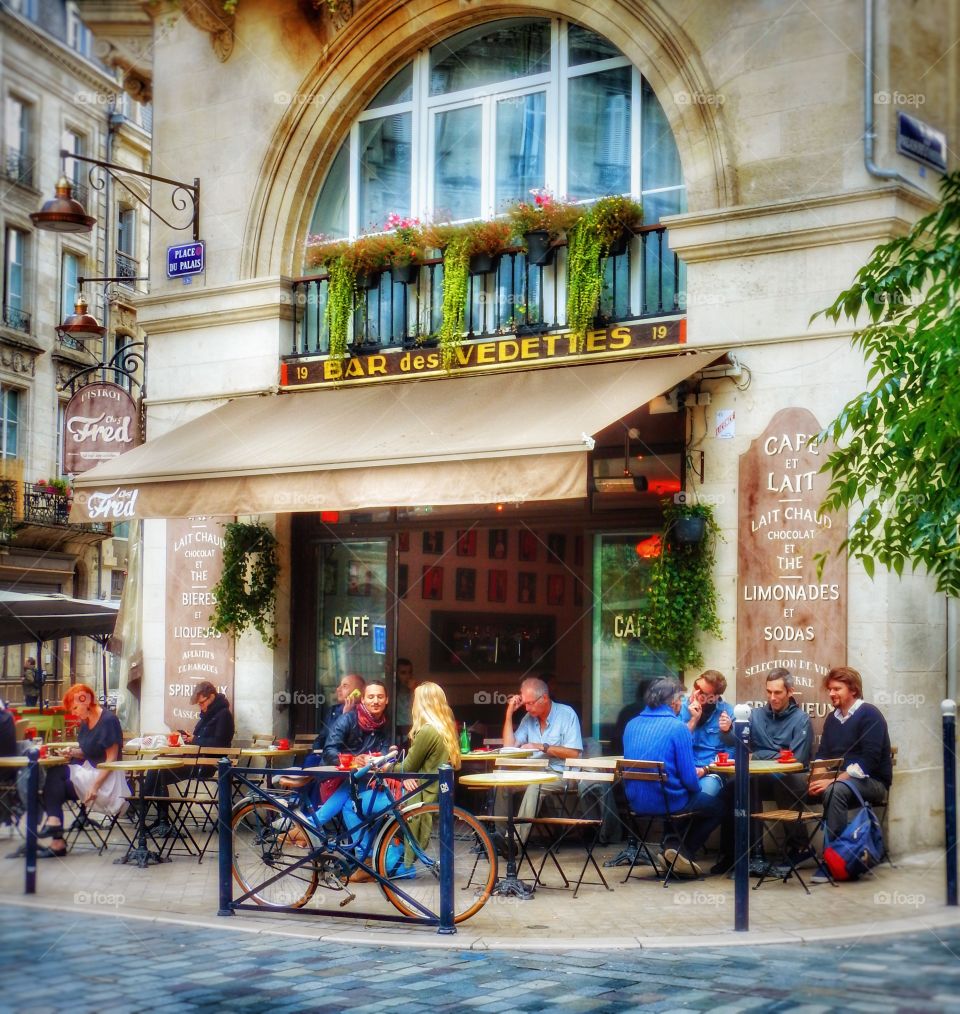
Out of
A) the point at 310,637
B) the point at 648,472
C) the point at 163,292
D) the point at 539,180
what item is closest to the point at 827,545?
the point at 648,472

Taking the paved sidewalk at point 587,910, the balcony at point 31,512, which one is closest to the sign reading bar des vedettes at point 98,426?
the balcony at point 31,512

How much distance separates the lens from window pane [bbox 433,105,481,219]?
42.3ft

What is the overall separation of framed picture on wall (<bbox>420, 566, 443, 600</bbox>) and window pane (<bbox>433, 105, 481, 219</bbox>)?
3254 mm

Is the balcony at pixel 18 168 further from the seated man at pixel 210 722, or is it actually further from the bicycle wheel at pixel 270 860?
the seated man at pixel 210 722

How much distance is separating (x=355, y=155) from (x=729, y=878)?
306 inches

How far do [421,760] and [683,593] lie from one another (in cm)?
285

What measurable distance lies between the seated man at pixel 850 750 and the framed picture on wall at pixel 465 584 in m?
4.23

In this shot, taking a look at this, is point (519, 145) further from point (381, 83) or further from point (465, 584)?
point (465, 584)

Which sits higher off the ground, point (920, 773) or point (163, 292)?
point (163, 292)

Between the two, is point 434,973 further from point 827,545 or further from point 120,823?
point 120,823

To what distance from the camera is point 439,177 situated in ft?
43.1

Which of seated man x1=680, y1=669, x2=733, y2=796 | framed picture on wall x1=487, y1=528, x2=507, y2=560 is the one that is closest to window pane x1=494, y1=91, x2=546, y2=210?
framed picture on wall x1=487, y1=528, x2=507, y2=560

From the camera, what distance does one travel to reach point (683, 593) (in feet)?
34.9

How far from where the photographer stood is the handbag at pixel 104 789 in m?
10.7
